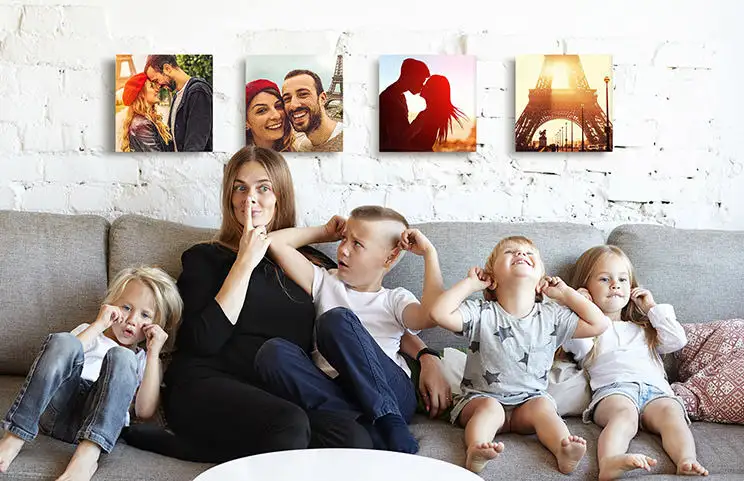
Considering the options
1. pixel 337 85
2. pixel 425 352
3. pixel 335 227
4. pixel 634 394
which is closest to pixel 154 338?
pixel 335 227

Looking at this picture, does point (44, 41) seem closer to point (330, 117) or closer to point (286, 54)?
point (286, 54)

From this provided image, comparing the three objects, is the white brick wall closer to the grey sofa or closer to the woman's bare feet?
the grey sofa

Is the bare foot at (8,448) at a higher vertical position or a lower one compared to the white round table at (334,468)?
lower

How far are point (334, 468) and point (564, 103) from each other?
166cm

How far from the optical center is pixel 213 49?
2695mm

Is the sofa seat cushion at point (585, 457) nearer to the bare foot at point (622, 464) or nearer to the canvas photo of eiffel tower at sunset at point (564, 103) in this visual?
the bare foot at point (622, 464)

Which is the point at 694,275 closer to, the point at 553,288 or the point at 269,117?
the point at 553,288

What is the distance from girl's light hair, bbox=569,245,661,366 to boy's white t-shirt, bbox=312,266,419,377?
46cm

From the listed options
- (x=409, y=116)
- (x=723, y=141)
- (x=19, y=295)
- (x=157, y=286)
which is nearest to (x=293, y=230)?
(x=157, y=286)

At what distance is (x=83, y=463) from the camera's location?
1.69m

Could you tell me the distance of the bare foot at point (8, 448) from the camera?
1.69 meters

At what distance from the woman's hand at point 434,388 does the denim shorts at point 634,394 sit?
0.35 meters

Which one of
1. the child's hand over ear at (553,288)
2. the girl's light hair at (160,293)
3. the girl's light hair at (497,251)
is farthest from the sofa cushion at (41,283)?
the child's hand over ear at (553,288)

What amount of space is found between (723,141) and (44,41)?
2226mm
